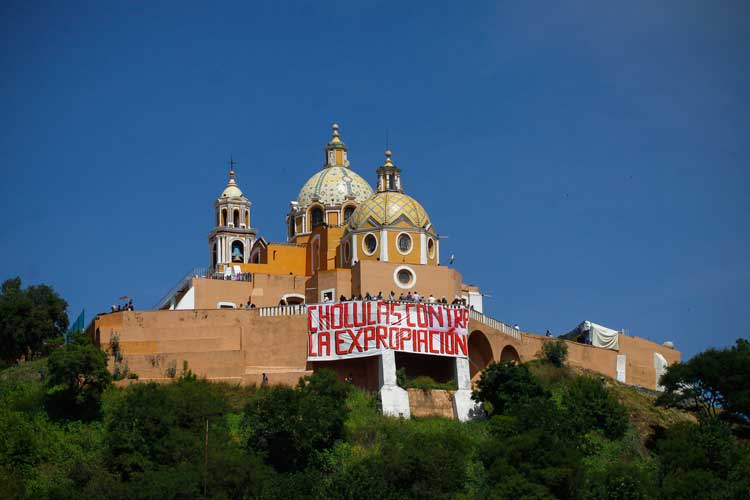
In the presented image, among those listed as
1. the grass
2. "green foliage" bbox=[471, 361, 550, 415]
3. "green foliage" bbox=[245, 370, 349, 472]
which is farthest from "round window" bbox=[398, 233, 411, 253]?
"green foliage" bbox=[245, 370, 349, 472]

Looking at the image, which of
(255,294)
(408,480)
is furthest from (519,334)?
(408,480)

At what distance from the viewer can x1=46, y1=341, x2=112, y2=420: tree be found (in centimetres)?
4644

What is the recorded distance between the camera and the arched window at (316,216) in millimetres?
61725

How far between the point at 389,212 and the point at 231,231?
10213 mm

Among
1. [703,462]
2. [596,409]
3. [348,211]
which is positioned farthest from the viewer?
[348,211]

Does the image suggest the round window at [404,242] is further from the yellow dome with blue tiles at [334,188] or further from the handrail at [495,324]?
the yellow dome with blue tiles at [334,188]

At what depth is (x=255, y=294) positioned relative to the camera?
5594cm

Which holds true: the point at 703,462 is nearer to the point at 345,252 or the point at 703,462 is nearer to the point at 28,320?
the point at 345,252

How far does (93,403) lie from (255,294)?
32.5 ft

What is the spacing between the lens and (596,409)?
50.1m

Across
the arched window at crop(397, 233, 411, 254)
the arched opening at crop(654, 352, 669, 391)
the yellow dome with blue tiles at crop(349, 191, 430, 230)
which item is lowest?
the arched opening at crop(654, 352, 669, 391)

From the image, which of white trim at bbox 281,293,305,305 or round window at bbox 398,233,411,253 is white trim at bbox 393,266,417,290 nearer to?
round window at bbox 398,233,411,253

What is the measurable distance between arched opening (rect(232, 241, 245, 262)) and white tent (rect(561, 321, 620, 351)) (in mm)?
13507

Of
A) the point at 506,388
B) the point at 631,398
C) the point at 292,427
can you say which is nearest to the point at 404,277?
the point at 506,388
